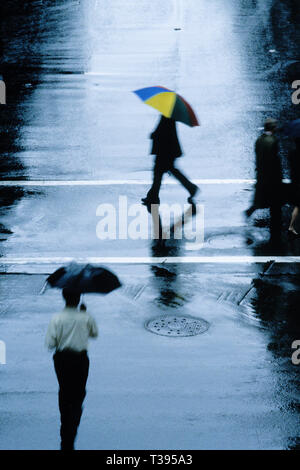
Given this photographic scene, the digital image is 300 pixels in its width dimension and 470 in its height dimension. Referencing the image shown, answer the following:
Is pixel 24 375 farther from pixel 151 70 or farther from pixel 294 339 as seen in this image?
pixel 151 70

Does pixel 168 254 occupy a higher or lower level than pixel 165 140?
lower

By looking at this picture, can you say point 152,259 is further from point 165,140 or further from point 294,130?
point 294,130

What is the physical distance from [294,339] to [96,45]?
56.9 feet

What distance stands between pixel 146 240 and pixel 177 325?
3.15 m

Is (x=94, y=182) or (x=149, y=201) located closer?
(x=149, y=201)

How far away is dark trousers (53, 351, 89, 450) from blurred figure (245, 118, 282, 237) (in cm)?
648

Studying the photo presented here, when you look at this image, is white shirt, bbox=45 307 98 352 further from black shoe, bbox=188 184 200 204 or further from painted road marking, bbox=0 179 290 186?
painted road marking, bbox=0 179 290 186

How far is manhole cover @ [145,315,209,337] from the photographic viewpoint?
10.6 metres

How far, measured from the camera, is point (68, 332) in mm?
7676

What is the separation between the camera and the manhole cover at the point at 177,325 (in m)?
10.6

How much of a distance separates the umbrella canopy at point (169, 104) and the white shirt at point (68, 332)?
228 inches

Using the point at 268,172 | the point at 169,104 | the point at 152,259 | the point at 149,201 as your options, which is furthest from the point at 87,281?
the point at 149,201

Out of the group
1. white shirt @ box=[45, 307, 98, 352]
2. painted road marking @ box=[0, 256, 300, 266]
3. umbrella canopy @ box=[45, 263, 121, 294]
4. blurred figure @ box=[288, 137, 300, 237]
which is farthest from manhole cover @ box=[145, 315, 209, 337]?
blurred figure @ box=[288, 137, 300, 237]
